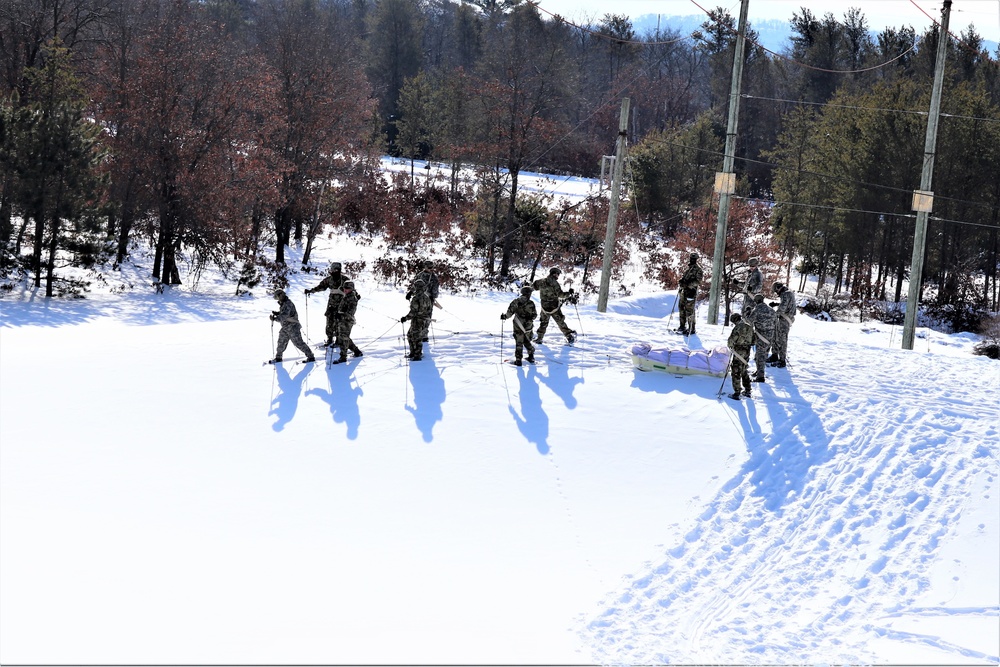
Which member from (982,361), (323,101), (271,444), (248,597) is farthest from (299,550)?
(323,101)

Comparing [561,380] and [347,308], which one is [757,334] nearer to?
[561,380]

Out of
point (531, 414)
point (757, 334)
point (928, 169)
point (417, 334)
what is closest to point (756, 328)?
point (757, 334)

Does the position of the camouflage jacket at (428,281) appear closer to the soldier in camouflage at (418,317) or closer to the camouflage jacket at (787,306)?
the soldier in camouflage at (418,317)

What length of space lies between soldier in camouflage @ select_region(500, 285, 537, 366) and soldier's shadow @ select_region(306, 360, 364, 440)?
2.58 m

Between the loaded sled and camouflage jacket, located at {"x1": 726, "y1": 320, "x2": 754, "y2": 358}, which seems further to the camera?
the loaded sled

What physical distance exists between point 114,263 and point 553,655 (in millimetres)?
23879

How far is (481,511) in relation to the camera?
32.0 feet

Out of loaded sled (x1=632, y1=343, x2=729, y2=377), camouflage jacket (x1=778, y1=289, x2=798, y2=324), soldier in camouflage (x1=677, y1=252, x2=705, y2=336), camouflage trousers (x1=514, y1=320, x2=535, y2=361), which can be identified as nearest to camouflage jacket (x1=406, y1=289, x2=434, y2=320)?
camouflage trousers (x1=514, y1=320, x2=535, y2=361)

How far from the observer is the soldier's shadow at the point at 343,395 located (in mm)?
11898

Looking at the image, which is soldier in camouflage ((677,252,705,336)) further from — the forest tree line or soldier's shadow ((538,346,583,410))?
the forest tree line

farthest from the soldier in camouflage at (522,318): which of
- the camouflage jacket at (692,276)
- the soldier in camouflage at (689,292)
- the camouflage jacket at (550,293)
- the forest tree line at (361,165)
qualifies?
the forest tree line at (361,165)

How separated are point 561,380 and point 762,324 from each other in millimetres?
3206

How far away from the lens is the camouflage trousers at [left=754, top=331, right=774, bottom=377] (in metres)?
13.9

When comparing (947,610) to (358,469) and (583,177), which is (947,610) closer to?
(358,469)
